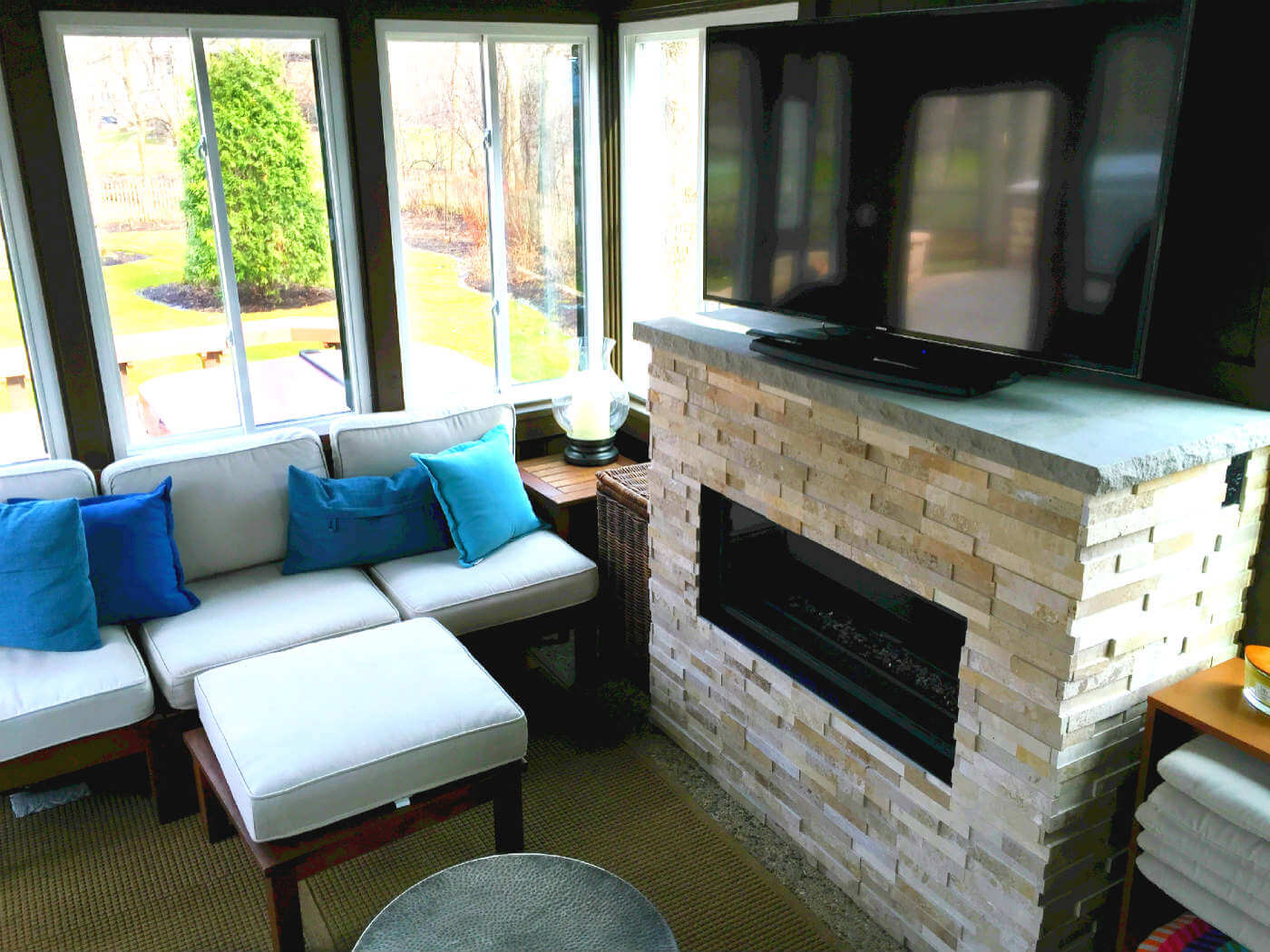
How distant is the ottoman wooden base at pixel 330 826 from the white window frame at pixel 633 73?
1587 millimetres

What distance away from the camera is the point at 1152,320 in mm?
2146

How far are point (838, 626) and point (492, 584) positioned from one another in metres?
1.19

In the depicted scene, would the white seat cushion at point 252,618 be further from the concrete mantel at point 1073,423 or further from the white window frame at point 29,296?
the concrete mantel at point 1073,423

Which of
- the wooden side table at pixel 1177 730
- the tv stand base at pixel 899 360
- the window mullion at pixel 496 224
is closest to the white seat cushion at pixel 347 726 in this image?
the tv stand base at pixel 899 360

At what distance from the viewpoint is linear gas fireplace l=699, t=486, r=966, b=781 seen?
2441 millimetres

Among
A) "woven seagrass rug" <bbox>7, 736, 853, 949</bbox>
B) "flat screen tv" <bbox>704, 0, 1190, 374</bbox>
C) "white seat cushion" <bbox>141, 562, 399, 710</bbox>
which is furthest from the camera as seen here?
"white seat cushion" <bbox>141, 562, 399, 710</bbox>

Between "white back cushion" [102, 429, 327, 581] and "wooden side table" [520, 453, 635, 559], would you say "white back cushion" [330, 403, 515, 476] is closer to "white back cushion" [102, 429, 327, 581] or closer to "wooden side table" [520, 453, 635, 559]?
"white back cushion" [102, 429, 327, 581]

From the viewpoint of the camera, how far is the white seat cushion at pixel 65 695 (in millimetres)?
2727

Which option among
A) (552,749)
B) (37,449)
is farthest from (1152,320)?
(37,449)

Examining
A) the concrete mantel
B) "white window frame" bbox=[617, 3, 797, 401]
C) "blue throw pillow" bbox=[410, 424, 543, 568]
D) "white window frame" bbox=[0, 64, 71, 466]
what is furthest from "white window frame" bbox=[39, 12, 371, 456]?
the concrete mantel

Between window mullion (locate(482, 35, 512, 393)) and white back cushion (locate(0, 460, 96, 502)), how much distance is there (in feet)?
5.36

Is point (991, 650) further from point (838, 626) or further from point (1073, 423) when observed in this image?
point (838, 626)

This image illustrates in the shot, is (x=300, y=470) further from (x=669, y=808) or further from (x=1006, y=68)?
(x=1006, y=68)

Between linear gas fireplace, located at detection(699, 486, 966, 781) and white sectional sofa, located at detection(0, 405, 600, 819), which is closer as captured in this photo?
linear gas fireplace, located at detection(699, 486, 966, 781)
